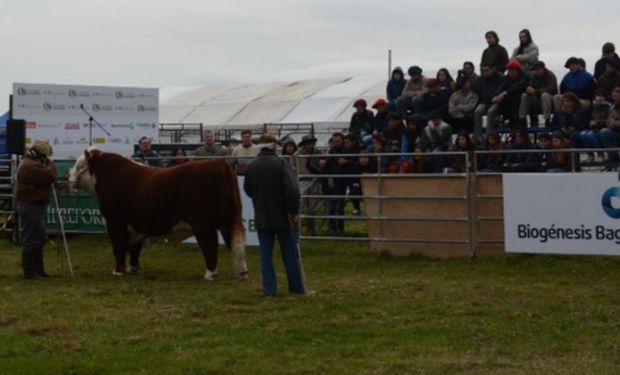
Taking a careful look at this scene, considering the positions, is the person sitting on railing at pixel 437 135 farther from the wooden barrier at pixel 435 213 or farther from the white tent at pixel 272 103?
the white tent at pixel 272 103

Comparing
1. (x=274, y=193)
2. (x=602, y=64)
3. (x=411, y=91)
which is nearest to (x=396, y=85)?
(x=411, y=91)

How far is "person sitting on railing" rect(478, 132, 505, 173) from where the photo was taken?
17922mm

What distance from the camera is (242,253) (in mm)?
15711

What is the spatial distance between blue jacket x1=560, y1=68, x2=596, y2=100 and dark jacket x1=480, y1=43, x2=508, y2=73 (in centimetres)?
147

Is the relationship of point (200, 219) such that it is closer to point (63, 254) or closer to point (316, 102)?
point (63, 254)

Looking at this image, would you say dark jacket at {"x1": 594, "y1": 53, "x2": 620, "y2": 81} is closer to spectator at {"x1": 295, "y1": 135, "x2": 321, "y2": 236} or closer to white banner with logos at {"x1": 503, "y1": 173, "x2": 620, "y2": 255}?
white banner with logos at {"x1": 503, "y1": 173, "x2": 620, "y2": 255}

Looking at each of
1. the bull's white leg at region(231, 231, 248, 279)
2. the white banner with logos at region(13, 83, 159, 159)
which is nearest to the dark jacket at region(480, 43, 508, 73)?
the bull's white leg at region(231, 231, 248, 279)

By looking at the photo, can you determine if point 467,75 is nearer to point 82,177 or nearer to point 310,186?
point 310,186

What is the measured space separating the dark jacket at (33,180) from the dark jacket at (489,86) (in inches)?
296

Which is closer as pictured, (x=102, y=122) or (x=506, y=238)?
(x=506, y=238)

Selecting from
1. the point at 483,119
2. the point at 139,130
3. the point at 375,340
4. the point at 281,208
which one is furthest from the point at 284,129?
the point at 375,340

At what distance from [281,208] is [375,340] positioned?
343cm

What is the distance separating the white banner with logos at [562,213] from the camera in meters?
16.2

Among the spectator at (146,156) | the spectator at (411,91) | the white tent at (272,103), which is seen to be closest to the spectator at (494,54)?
the spectator at (411,91)
